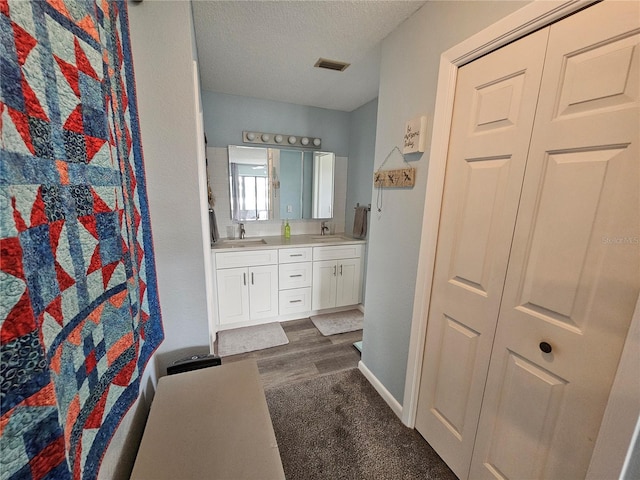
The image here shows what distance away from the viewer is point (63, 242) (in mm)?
474

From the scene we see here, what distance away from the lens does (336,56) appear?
1.81 metres

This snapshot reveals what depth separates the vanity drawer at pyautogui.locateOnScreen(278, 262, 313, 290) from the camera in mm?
2660

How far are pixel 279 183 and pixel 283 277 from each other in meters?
1.12

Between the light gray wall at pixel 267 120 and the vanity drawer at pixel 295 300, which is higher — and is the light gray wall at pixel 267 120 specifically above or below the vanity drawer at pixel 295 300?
above

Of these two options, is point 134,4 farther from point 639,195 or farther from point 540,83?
point 639,195

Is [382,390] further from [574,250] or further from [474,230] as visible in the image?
[574,250]

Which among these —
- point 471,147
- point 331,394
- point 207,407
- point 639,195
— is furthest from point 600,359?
point 331,394

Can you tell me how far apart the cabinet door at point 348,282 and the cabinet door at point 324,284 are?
0.21 ft

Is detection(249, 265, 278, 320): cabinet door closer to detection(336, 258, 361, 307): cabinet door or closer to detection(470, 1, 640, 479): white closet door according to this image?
detection(336, 258, 361, 307): cabinet door

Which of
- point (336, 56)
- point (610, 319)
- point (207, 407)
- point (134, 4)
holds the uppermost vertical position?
point (336, 56)

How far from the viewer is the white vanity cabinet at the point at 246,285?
7.95ft

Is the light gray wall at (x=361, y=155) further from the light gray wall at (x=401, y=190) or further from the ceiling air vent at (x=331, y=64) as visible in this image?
the light gray wall at (x=401, y=190)

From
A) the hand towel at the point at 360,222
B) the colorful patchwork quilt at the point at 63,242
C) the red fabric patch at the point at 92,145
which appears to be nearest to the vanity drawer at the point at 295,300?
the hand towel at the point at 360,222

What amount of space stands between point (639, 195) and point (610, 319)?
14.4 inches
